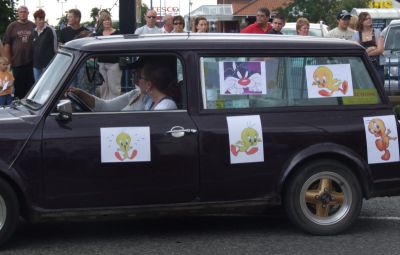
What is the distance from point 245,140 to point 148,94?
0.89 meters

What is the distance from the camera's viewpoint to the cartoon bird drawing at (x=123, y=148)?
20.4 ft

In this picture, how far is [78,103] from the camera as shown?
6402mm

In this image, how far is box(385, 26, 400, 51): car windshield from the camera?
19.3 m

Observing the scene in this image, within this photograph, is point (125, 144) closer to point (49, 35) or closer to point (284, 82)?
point (284, 82)

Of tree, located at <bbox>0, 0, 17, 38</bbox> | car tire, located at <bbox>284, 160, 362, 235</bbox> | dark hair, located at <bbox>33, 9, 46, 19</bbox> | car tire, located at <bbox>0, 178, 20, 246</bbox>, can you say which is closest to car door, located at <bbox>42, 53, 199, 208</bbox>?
car tire, located at <bbox>0, 178, 20, 246</bbox>

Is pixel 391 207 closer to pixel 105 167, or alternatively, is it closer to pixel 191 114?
pixel 191 114

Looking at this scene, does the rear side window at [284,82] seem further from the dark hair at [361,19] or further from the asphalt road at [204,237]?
the dark hair at [361,19]

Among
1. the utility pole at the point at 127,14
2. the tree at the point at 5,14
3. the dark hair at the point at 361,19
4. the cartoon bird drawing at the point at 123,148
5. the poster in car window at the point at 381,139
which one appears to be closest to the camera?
the cartoon bird drawing at the point at 123,148

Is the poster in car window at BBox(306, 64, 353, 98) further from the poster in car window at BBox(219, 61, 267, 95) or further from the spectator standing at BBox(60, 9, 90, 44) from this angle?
the spectator standing at BBox(60, 9, 90, 44)

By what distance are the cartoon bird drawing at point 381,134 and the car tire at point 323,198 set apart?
1.09ft

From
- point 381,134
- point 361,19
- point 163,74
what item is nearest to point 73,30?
point 361,19

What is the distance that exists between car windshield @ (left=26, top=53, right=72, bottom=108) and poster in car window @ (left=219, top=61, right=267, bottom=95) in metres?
1.23

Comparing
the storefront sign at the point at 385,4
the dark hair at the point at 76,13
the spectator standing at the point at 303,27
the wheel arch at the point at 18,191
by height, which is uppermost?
the storefront sign at the point at 385,4

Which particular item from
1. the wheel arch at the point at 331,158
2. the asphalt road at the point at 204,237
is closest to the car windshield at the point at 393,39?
the asphalt road at the point at 204,237
